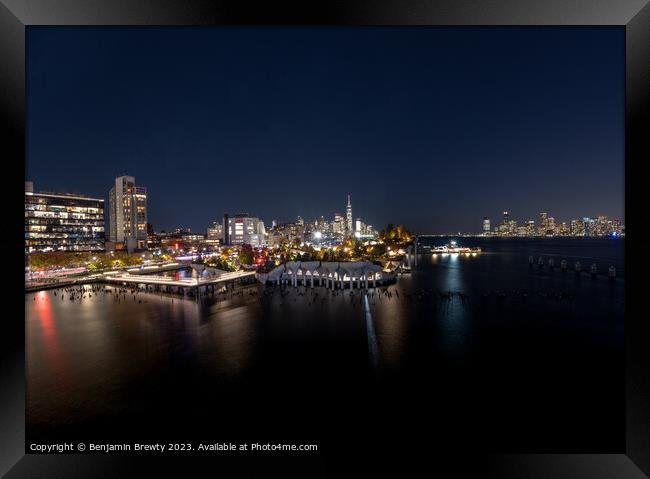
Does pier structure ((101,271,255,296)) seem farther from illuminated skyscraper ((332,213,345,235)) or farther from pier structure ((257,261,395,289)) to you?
illuminated skyscraper ((332,213,345,235))

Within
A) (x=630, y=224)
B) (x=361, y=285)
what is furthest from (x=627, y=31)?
(x=361, y=285)

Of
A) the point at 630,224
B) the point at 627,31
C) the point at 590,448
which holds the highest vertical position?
the point at 627,31

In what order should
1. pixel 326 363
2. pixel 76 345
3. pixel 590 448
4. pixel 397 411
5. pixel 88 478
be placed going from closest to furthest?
pixel 88 478 < pixel 590 448 < pixel 397 411 < pixel 326 363 < pixel 76 345

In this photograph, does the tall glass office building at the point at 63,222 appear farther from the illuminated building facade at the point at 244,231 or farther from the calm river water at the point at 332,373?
the illuminated building facade at the point at 244,231

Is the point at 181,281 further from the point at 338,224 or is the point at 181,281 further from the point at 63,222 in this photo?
the point at 338,224
